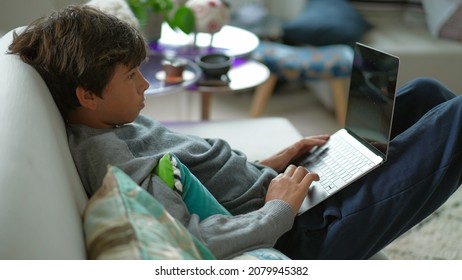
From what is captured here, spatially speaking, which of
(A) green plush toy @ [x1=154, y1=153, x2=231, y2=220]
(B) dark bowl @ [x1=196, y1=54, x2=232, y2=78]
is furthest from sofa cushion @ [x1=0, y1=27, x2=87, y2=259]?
(B) dark bowl @ [x1=196, y1=54, x2=232, y2=78]

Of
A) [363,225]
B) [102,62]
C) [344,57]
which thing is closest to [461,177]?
[363,225]

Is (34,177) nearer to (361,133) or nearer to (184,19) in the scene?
(361,133)

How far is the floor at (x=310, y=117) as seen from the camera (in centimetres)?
183

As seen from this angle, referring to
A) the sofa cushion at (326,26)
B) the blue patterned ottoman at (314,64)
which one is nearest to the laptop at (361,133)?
the blue patterned ottoman at (314,64)

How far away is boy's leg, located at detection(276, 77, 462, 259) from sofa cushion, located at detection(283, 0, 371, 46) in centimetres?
173

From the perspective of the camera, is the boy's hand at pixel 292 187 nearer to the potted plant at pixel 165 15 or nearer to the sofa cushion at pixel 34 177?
the sofa cushion at pixel 34 177

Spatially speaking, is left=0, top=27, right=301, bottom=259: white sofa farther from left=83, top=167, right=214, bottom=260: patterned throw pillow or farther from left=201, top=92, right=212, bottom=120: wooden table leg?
left=201, top=92, right=212, bottom=120: wooden table leg

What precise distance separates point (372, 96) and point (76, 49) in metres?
0.66

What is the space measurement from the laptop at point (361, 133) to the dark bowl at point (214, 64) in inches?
29.8

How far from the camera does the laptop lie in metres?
1.15

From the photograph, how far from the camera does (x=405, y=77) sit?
2768 millimetres

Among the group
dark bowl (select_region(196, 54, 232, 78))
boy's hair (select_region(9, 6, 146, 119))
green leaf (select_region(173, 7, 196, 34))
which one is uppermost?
boy's hair (select_region(9, 6, 146, 119))
